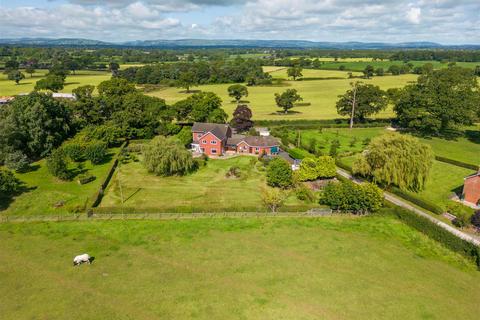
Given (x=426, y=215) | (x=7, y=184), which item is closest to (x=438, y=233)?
(x=426, y=215)

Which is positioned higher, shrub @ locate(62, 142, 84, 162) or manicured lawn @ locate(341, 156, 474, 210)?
shrub @ locate(62, 142, 84, 162)

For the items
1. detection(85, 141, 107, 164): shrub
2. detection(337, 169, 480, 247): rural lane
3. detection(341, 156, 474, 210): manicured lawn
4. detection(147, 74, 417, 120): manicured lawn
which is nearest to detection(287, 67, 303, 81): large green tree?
detection(147, 74, 417, 120): manicured lawn

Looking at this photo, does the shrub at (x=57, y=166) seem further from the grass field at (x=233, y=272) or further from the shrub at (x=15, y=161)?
the grass field at (x=233, y=272)

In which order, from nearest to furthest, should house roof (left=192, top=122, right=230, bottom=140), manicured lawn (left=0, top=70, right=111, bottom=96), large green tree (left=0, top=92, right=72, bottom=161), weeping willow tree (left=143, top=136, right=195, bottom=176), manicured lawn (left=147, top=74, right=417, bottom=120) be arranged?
1. weeping willow tree (left=143, top=136, right=195, bottom=176)
2. large green tree (left=0, top=92, right=72, bottom=161)
3. house roof (left=192, top=122, right=230, bottom=140)
4. manicured lawn (left=147, top=74, right=417, bottom=120)
5. manicured lawn (left=0, top=70, right=111, bottom=96)

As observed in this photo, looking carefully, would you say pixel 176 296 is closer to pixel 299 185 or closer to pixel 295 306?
pixel 295 306

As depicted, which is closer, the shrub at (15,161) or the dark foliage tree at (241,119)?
the shrub at (15,161)

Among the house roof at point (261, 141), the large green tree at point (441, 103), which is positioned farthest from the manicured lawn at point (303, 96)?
the house roof at point (261, 141)

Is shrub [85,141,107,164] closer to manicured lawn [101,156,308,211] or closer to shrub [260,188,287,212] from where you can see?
manicured lawn [101,156,308,211]

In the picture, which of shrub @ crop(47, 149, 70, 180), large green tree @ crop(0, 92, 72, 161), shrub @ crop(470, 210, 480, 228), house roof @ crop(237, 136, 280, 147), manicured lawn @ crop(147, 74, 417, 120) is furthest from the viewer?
manicured lawn @ crop(147, 74, 417, 120)
